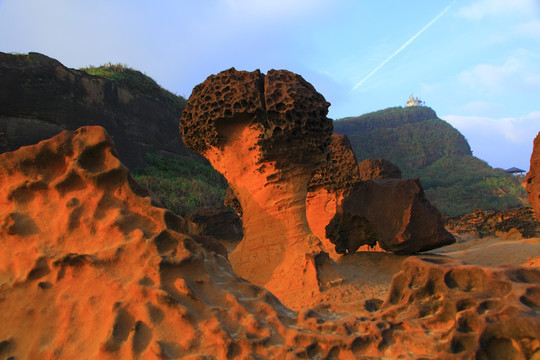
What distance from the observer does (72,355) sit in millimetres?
1634

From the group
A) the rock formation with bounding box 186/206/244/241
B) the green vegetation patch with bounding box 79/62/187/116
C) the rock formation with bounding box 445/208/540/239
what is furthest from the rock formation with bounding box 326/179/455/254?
the green vegetation patch with bounding box 79/62/187/116

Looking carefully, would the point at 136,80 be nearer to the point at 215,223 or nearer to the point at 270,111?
the point at 215,223

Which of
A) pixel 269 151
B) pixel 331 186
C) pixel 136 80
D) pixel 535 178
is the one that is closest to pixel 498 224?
pixel 331 186

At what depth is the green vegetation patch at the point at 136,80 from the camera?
18422 mm

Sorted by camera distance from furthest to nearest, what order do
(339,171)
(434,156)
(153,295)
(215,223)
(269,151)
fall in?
(434,156) < (215,223) < (339,171) < (269,151) < (153,295)

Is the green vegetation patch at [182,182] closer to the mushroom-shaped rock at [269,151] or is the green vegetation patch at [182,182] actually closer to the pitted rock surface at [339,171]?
the pitted rock surface at [339,171]

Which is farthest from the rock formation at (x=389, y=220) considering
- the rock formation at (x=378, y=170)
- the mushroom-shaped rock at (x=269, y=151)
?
the rock formation at (x=378, y=170)

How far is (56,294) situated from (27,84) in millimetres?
13615

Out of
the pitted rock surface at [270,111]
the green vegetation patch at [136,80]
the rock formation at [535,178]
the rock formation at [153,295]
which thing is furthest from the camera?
the green vegetation patch at [136,80]

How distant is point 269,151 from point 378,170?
4.08 m

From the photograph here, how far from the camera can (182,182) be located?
15.3m

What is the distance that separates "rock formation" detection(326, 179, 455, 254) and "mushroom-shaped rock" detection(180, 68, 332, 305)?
1218mm

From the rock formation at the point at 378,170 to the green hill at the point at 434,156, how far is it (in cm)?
1472

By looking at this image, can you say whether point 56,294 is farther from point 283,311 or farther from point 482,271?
point 482,271
